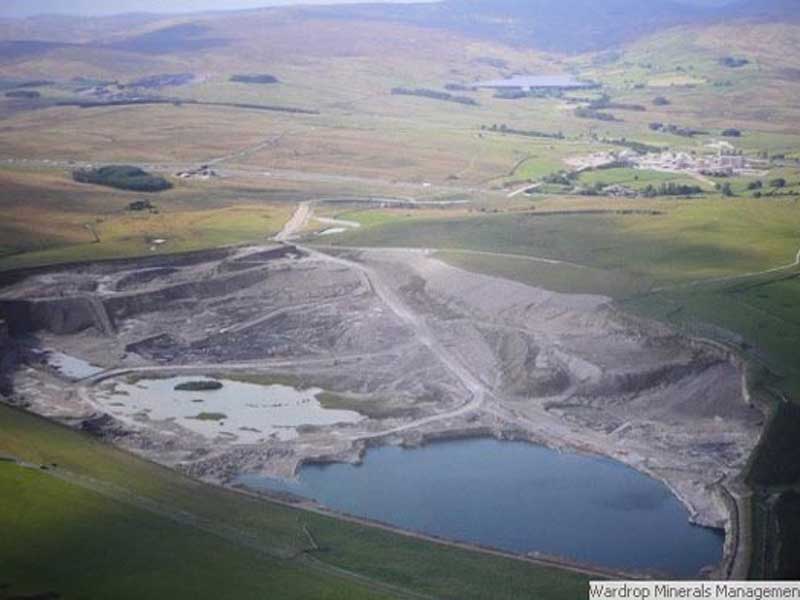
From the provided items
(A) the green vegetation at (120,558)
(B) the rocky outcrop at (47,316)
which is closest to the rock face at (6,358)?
(B) the rocky outcrop at (47,316)

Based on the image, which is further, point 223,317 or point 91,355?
point 223,317

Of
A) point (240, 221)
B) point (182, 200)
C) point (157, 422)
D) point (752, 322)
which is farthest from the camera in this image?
point (182, 200)

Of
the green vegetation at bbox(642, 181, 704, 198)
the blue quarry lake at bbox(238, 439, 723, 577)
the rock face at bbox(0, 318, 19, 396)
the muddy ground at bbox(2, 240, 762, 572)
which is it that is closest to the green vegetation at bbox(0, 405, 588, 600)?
the blue quarry lake at bbox(238, 439, 723, 577)

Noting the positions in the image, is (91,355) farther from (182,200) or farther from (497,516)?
(182,200)

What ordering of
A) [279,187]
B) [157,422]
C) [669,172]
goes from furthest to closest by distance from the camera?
1. [669,172]
2. [279,187]
3. [157,422]

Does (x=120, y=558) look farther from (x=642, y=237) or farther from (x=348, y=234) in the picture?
(x=642, y=237)

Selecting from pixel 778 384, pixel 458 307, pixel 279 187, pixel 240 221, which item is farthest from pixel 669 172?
→ pixel 778 384

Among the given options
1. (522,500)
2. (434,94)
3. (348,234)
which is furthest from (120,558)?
(434,94)
